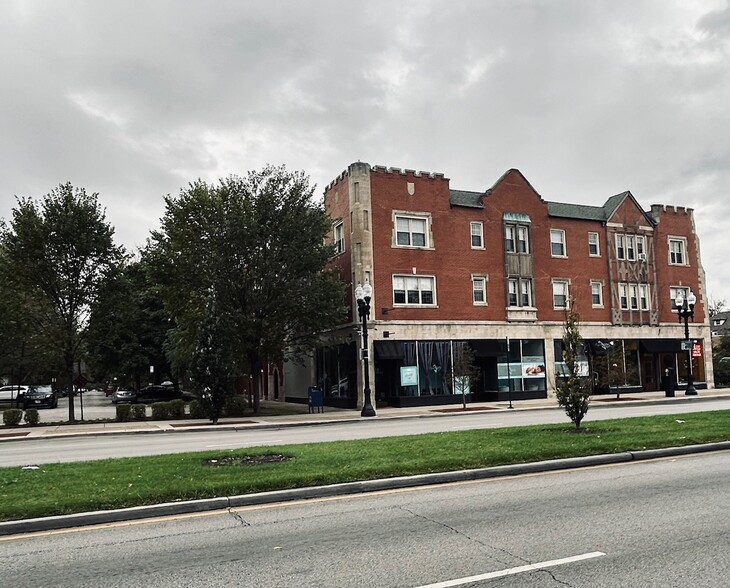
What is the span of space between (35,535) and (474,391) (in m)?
31.1

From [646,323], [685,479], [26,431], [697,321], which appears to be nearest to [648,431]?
[685,479]

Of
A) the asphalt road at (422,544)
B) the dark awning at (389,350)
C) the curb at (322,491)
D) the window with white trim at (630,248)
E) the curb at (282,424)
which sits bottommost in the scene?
the curb at (282,424)

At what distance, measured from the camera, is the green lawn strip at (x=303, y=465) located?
8.98 meters

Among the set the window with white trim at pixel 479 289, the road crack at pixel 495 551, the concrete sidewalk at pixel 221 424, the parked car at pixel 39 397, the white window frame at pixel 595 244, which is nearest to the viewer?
the road crack at pixel 495 551

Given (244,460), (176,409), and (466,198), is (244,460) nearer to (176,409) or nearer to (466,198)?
(176,409)

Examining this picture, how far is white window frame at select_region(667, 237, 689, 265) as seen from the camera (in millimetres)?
43719

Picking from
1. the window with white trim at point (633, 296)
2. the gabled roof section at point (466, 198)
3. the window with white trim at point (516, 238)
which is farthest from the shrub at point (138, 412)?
the window with white trim at point (633, 296)

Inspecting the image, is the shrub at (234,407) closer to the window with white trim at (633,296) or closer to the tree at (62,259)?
the tree at (62,259)

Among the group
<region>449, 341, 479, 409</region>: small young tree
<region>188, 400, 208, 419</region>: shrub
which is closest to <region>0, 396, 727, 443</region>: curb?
<region>188, 400, 208, 419</region>: shrub

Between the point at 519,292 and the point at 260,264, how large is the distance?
51.7ft

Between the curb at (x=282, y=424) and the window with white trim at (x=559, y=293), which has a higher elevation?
the window with white trim at (x=559, y=293)

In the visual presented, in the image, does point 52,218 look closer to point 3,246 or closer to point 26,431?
point 3,246

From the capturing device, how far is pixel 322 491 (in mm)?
9430

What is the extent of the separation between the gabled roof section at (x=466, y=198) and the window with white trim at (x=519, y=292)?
15.4 feet
